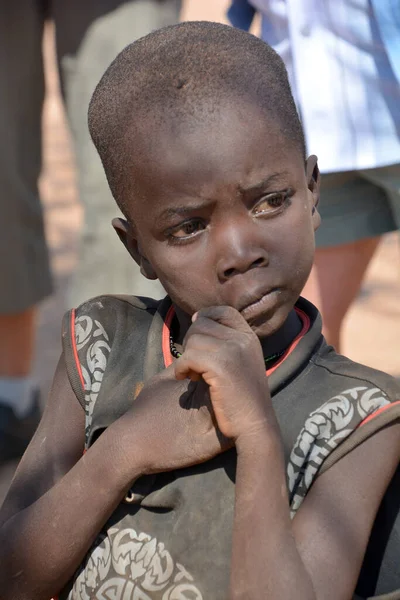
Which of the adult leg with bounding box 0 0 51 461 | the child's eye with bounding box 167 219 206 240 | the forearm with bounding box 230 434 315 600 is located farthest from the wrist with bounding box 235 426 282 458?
the adult leg with bounding box 0 0 51 461

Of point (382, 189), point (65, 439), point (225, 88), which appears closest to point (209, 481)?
point (65, 439)

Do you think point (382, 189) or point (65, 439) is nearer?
point (65, 439)

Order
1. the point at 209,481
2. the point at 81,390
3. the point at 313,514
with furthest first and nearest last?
the point at 81,390
the point at 209,481
the point at 313,514

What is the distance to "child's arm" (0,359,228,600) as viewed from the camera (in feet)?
6.16

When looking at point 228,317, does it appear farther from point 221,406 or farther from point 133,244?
point 133,244

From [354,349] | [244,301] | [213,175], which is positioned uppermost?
[213,175]

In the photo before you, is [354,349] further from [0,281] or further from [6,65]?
[6,65]

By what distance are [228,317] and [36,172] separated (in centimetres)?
249

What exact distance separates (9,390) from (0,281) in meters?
0.44

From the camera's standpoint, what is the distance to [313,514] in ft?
5.76

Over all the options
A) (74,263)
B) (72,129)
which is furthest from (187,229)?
(74,263)

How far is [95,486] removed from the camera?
1.91m

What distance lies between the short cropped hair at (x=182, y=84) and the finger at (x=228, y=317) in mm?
303

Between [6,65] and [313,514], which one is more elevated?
[6,65]
